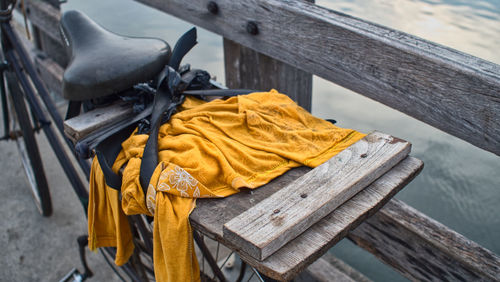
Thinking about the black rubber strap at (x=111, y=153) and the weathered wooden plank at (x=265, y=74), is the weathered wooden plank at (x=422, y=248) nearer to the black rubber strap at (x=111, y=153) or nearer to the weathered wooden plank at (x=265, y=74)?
the weathered wooden plank at (x=265, y=74)

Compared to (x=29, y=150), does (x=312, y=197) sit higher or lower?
higher

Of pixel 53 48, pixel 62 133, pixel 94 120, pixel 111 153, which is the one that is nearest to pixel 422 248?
pixel 111 153

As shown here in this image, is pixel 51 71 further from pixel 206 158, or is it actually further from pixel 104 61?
pixel 206 158

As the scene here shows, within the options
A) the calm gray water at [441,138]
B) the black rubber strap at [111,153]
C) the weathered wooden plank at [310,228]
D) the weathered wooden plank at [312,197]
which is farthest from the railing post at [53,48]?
the weathered wooden plank at [312,197]

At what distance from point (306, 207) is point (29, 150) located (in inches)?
91.4

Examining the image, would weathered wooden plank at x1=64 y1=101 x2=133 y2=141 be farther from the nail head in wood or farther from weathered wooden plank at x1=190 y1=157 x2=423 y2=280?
the nail head in wood

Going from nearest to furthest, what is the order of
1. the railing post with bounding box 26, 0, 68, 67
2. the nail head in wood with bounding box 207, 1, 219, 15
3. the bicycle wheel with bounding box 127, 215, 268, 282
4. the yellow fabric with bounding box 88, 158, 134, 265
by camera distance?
the yellow fabric with bounding box 88, 158, 134, 265 < the bicycle wheel with bounding box 127, 215, 268, 282 < the nail head in wood with bounding box 207, 1, 219, 15 < the railing post with bounding box 26, 0, 68, 67

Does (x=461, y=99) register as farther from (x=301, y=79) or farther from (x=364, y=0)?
(x=364, y=0)

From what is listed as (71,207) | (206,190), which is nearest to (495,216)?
(206,190)

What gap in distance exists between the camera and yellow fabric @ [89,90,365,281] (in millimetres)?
1194

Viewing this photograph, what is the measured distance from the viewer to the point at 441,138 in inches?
120

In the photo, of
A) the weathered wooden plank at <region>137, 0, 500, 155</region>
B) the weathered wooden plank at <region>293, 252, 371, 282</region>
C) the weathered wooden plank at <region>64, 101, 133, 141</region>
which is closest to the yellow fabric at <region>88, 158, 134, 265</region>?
the weathered wooden plank at <region>64, 101, 133, 141</region>

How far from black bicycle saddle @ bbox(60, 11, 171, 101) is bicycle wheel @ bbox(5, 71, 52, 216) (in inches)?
44.7

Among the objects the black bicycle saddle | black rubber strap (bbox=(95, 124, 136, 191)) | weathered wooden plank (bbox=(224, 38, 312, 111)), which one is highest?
the black bicycle saddle
